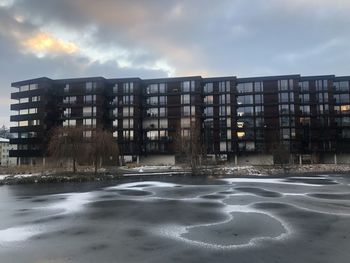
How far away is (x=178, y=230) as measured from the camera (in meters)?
12.6

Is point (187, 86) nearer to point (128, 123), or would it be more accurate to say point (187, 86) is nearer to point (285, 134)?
point (128, 123)

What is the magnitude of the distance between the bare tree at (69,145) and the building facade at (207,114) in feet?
134

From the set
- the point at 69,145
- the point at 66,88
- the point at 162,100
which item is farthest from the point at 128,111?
the point at 69,145

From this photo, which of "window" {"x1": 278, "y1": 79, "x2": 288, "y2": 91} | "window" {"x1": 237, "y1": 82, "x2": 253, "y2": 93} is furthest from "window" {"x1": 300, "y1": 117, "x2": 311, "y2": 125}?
"window" {"x1": 237, "y1": 82, "x2": 253, "y2": 93}

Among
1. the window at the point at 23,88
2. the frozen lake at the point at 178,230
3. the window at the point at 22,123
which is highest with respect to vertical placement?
the window at the point at 23,88

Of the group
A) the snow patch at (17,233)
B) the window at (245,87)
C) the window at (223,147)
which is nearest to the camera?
the snow patch at (17,233)

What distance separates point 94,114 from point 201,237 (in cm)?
8255

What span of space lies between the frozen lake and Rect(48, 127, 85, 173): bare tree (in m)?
26.0

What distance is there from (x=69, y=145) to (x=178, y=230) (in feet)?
120

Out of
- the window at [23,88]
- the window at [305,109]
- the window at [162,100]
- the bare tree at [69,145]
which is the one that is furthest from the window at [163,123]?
the bare tree at [69,145]

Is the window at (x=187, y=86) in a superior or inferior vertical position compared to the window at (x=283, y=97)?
superior

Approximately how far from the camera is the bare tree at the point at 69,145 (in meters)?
46.3

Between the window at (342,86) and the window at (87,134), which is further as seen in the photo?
the window at (342,86)

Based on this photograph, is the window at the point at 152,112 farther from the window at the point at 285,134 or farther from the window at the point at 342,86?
the window at the point at 342,86
